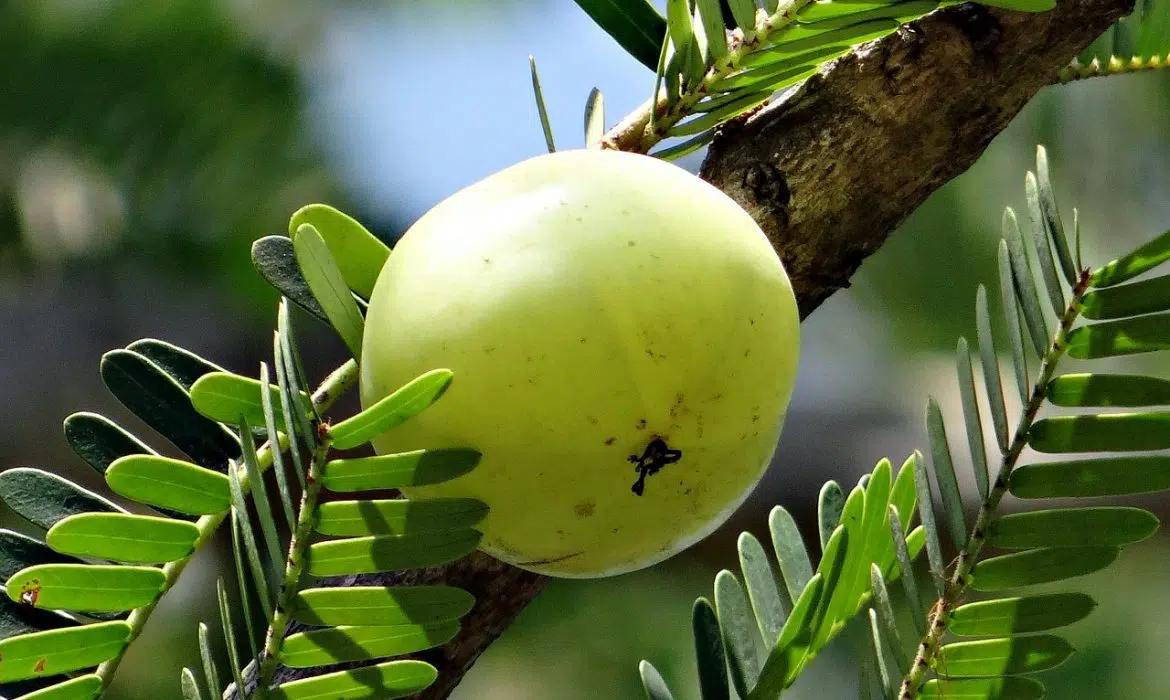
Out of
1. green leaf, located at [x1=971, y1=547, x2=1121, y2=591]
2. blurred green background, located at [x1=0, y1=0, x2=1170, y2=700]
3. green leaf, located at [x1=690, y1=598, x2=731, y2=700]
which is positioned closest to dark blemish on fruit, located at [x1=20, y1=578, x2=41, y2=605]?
green leaf, located at [x1=690, y1=598, x2=731, y2=700]

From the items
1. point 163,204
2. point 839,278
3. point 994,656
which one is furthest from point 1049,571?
point 163,204

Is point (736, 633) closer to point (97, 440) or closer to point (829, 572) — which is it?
point (829, 572)

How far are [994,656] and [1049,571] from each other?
4cm

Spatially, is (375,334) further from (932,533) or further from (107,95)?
(107,95)

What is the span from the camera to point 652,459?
321 millimetres

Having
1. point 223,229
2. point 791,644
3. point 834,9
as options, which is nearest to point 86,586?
point 791,644

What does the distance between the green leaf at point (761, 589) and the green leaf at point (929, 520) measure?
0.18 ft

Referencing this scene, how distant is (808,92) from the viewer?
1.54ft

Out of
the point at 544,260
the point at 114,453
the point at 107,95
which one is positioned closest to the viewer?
the point at 544,260

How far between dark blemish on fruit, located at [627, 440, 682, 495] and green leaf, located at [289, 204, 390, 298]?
0.12 metres

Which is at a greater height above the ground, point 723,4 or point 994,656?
point 723,4

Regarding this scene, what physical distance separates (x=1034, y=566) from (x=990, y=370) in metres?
0.07

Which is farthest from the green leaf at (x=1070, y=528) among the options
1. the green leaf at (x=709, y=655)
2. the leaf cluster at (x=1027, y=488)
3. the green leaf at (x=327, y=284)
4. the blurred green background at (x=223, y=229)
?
the blurred green background at (x=223, y=229)

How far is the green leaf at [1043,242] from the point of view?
368mm
